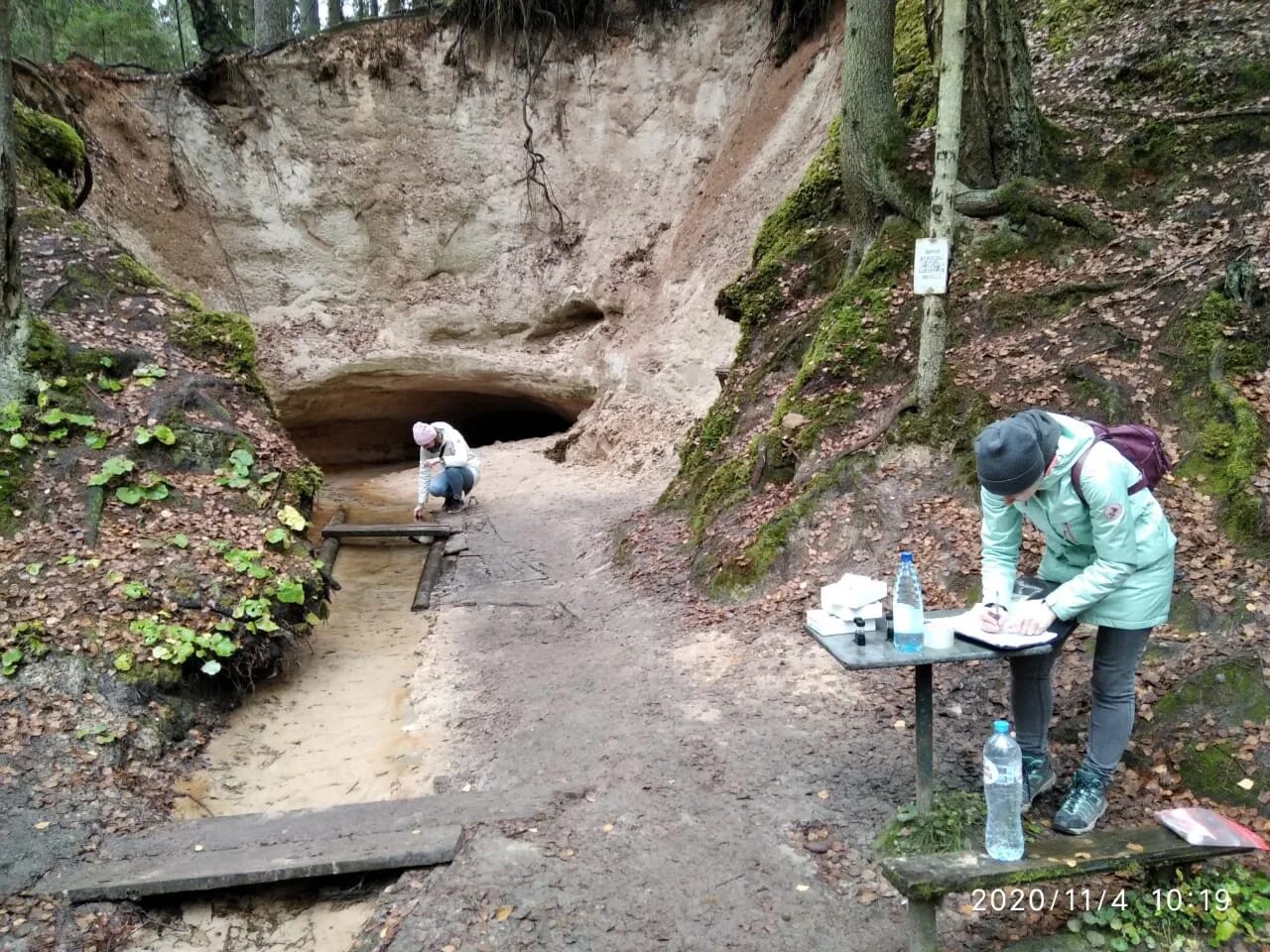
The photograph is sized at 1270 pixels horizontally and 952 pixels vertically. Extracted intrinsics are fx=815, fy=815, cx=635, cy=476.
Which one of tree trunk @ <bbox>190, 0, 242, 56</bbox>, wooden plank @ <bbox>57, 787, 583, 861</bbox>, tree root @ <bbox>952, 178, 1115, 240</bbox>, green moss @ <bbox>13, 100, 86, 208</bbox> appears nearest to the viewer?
wooden plank @ <bbox>57, 787, 583, 861</bbox>

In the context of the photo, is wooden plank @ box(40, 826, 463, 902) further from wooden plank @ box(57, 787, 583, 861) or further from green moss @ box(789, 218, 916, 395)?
green moss @ box(789, 218, 916, 395)

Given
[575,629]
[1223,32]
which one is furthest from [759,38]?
[575,629]

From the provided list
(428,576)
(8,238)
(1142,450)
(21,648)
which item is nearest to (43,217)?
(8,238)

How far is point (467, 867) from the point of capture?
3699 mm

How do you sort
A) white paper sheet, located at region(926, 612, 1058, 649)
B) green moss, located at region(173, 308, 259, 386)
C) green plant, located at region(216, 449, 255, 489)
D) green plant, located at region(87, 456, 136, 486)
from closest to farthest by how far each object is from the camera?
white paper sheet, located at region(926, 612, 1058, 649)
green plant, located at region(87, 456, 136, 486)
green plant, located at region(216, 449, 255, 489)
green moss, located at region(173, 308, 259, 386)

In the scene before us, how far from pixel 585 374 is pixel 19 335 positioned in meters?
9.66

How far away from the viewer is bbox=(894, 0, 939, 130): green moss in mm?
9078

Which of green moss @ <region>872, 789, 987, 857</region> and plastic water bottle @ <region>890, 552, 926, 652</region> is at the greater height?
plastic water bottle @ <region>890, 552, 926, 652</region>

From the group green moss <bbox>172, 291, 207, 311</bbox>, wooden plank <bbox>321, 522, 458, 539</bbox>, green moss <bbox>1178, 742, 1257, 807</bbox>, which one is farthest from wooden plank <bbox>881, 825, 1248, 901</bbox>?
green moss <bbox>172, 291, 207, 311</bbox>

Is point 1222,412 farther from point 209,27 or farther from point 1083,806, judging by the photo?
point 209,27

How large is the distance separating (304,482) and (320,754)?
11.9ft

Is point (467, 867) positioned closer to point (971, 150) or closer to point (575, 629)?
point (575, 629)

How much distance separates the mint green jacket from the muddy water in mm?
3389

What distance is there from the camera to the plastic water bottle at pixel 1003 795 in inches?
110
